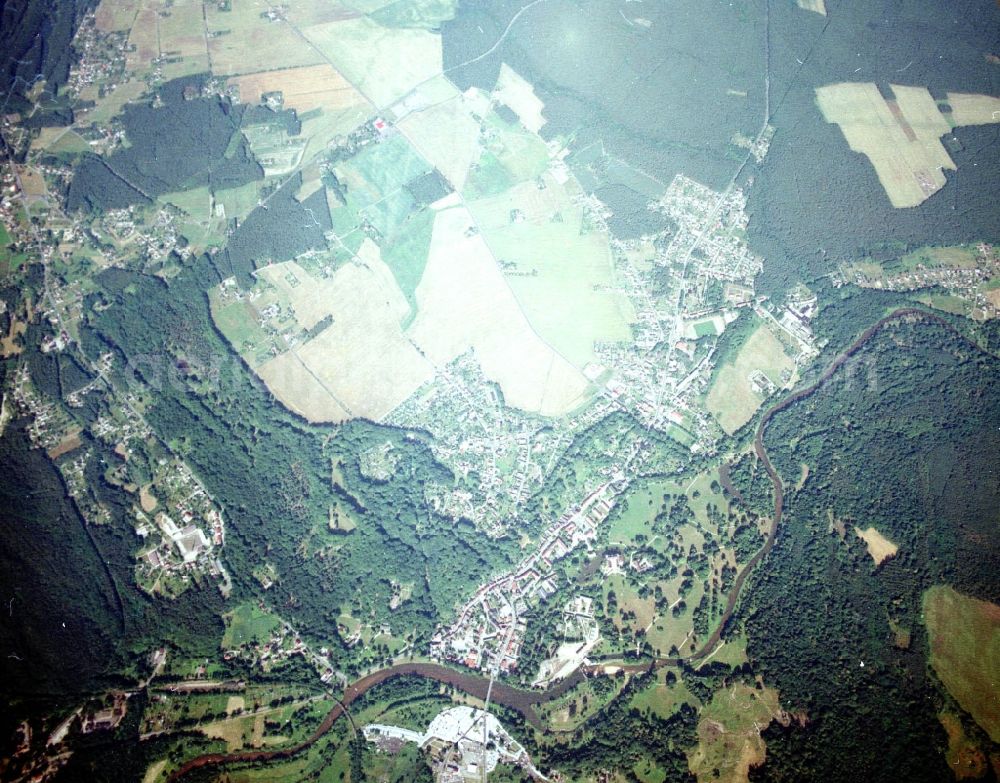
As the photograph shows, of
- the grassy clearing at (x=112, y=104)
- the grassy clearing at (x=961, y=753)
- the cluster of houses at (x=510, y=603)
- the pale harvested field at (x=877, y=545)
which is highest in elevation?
the grassy clearing at (x=112, y=104)

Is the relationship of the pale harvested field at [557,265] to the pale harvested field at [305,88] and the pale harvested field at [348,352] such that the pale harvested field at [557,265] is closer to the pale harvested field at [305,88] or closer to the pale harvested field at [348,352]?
the pale harvested field at [348,352]

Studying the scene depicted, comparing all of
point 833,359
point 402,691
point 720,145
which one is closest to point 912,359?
point 833,359

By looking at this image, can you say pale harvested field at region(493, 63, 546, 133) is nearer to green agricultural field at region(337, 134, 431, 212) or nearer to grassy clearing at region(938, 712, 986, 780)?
green agricultural field at region(337, 134, 431, 212)

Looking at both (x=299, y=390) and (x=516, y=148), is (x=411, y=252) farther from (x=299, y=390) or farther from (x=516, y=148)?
(x=299, y=390)

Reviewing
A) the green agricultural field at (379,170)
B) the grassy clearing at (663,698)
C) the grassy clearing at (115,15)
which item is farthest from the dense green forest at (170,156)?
the grassy clearing at (663,698)

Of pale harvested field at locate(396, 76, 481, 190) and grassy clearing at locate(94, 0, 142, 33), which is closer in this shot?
pale harvested field at locate(396, 76, 481, 190)

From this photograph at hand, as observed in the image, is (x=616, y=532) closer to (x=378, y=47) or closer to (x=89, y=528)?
(x=89, y=528)

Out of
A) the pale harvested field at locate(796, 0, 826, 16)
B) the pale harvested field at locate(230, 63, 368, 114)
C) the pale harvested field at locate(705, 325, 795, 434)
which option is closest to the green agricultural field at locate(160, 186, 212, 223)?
the pale harvested field at locate(230, 63, 368, 114)
